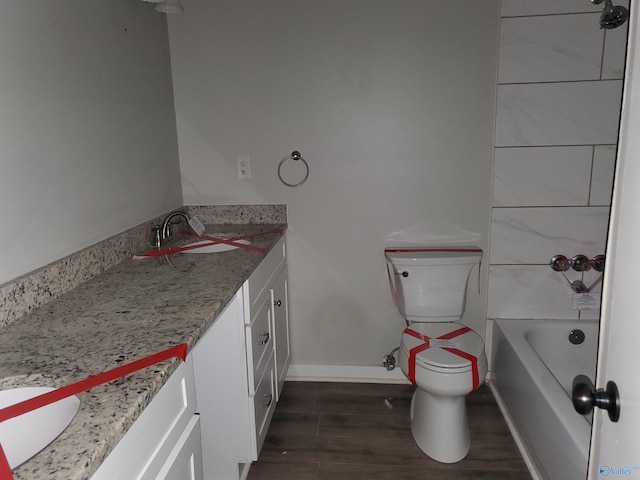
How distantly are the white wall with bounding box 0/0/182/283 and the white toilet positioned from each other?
1.23m

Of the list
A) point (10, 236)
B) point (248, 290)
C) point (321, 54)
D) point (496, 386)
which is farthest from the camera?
point (496, 386)

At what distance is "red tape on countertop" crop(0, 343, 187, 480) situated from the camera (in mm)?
717

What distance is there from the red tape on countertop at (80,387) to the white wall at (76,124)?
57 cm

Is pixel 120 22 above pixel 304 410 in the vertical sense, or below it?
above

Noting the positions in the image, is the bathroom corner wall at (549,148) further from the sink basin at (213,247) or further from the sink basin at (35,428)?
the sink basin at (35,428)

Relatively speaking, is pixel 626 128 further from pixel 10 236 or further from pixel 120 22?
pixel 120 22

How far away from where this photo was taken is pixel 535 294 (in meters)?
2.36

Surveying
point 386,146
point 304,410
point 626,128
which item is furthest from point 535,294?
point 626,128

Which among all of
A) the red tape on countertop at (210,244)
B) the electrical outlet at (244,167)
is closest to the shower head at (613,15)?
the red tape on countertop at (210,244)

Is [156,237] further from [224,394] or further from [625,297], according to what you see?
[625,297]

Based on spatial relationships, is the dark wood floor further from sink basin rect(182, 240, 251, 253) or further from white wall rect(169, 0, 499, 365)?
sink basin rect(182, 240, 251, 253)

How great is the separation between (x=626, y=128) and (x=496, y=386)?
1929 millimetres

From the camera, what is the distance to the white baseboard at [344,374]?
2508mm

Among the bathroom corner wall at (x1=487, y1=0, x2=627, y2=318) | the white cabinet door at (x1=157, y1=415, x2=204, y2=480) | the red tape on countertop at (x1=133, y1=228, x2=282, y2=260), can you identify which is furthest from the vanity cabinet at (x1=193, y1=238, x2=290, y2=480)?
the bathroom corner wall at (x1=487, y1=0, x2=627, y2=318)
